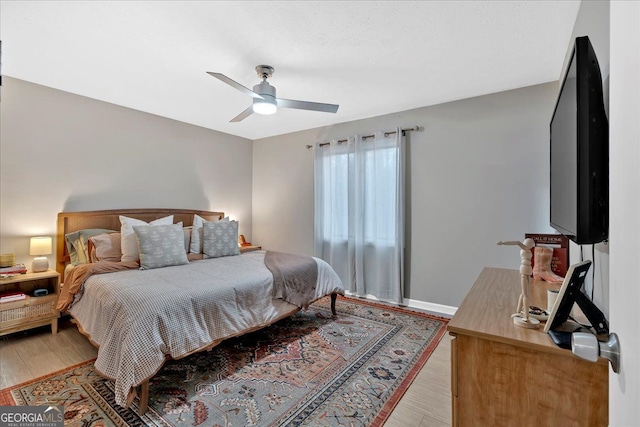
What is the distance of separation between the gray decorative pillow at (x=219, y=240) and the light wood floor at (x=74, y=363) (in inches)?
54.0

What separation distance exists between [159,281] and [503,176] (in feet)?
11.1

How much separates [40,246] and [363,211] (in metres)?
3.47

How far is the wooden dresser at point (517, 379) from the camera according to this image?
1.00m

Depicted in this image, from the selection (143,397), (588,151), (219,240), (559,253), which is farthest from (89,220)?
(559,253)

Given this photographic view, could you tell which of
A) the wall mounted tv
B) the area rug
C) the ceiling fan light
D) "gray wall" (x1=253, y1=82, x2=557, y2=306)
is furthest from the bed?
the wall mounted tv

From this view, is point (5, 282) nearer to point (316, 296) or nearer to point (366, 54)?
point (316, 296)

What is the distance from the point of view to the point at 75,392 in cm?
194

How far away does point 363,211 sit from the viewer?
3988 millimetres

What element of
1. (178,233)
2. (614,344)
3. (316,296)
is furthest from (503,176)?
(178,233)

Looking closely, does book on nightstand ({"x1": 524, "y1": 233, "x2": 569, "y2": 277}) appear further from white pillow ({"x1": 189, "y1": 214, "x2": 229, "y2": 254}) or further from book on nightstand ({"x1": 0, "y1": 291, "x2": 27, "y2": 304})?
book on nightstand ({"x1": 0, "y1": 291, "x2": 27, "y2": 304})

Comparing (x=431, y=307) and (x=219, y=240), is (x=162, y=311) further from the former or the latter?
(x=431, y=307)

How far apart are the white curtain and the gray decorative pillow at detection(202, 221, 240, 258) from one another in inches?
50.0

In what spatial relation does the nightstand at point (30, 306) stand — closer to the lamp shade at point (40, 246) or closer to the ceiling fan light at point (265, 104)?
the lamp shade at point (40, 246)

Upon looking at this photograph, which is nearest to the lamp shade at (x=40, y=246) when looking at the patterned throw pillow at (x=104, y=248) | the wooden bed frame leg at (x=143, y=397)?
the patterned throw pillow at (x=104, y=248)
